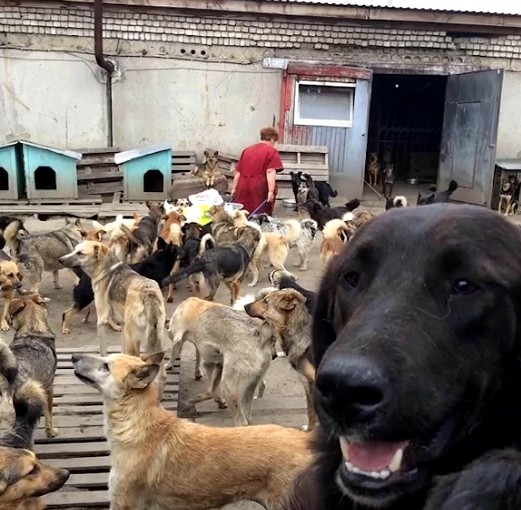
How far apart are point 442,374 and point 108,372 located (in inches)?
105

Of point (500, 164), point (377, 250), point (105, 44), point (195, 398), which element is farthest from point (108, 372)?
point (500, 164)

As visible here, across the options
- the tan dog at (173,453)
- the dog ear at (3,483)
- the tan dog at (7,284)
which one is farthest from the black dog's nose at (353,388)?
the tan dog at (7,284)

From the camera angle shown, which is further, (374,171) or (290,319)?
(374,171)

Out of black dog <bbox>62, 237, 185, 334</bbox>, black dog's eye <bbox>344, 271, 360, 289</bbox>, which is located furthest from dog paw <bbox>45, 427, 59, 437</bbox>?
black dog's eye <bbox>344, 271, 360, 289</bbox>

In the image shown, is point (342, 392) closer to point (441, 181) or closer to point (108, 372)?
point (108, 372)

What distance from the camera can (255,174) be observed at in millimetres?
10586

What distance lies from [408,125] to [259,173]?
38.3 feet

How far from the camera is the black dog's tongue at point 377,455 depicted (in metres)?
1.35

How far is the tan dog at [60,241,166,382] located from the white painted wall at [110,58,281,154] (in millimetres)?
8669

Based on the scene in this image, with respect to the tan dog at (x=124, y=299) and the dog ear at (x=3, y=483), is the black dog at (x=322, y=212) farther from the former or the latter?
the dog ear at (x=3, y=483)

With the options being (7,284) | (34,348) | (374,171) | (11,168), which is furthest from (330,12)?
(34,348)

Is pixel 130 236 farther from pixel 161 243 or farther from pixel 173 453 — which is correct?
pixel 173 453

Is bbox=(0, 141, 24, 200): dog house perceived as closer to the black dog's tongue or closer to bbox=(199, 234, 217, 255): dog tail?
bbox=(199, 234, 217, 255): dog tail

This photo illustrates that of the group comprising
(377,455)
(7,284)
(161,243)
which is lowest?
(7,284)
